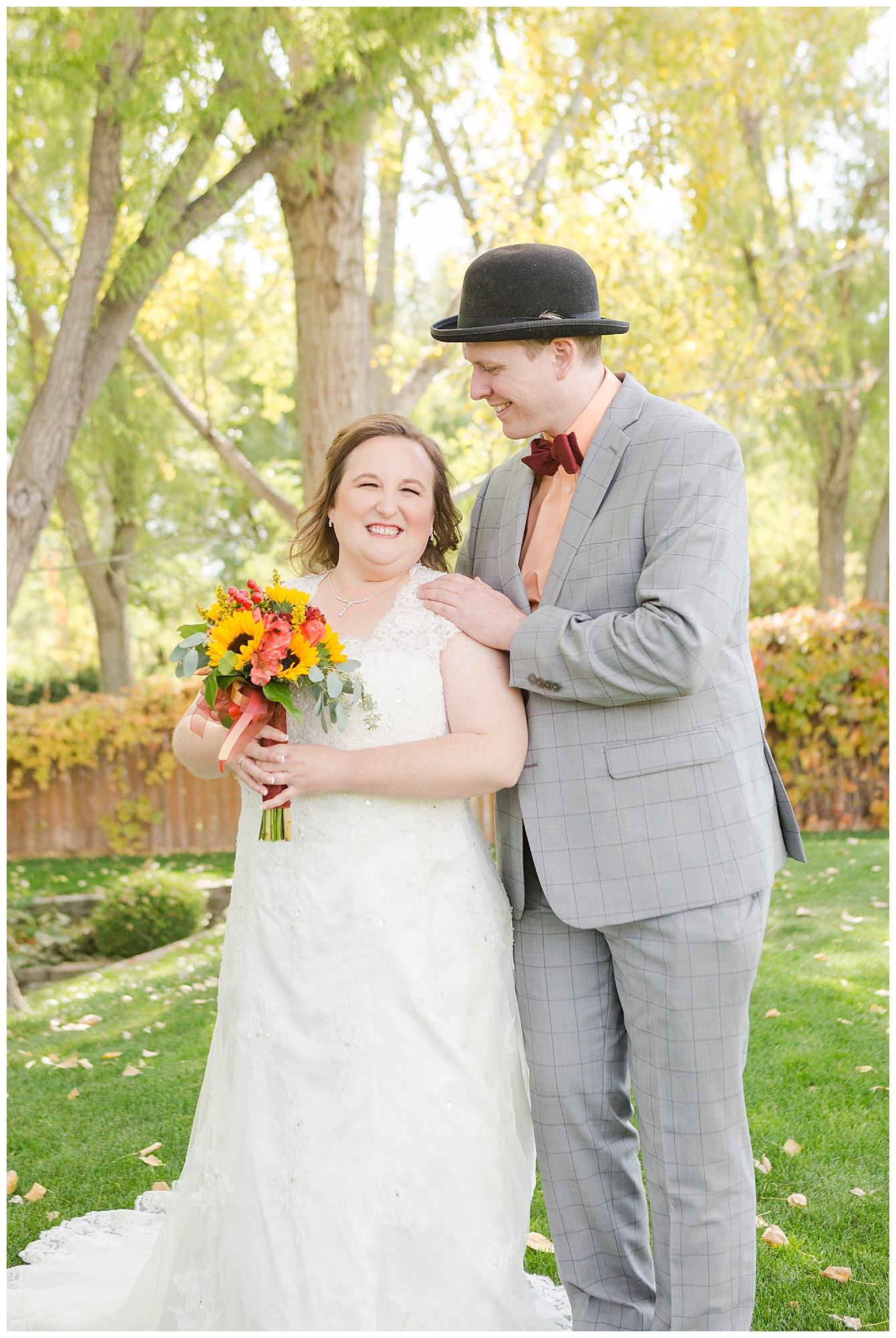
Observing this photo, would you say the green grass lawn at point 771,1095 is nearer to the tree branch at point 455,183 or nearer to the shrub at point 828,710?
the shrub at point 828,710

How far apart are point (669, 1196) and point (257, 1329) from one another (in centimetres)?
98

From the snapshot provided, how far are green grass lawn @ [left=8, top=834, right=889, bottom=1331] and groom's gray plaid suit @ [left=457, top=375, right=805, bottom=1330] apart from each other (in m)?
0.74

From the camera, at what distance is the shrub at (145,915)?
7211 millimetres

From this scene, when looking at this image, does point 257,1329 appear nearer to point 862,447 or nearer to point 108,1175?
point 108,1175

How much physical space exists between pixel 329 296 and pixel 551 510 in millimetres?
4466

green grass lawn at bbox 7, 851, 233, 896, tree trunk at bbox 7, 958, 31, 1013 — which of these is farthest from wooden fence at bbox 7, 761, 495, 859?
tree trunk at bbox 7, 958, 31, 1013

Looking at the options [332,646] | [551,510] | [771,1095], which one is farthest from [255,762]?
[771,1095]

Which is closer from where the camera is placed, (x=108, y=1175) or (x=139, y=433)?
(x=108, y=1175)

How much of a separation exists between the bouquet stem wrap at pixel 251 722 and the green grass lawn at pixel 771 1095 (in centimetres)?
168

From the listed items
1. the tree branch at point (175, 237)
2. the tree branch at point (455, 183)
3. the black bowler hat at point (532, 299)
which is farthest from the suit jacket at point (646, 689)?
the tree branch at point (455, 183)

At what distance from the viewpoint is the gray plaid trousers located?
2.48m

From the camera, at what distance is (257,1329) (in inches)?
97.1

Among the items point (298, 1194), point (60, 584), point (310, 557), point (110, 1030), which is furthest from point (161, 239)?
point (60, 584)

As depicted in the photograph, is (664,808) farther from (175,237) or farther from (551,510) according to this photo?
(175,237)
